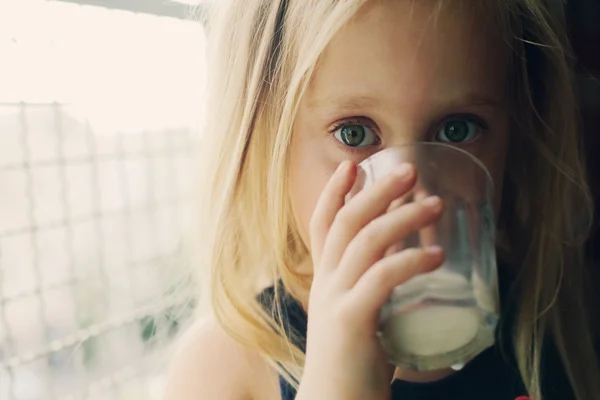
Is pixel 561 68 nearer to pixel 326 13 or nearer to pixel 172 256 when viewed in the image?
pixel 326 13

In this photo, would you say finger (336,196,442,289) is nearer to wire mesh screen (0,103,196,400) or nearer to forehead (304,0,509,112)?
forehead (304,0,509,112)

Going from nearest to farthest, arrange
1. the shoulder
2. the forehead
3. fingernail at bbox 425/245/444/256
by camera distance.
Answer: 1. fingernail at bbox 425/245/444/256
2. the forehead
3. the shoulder

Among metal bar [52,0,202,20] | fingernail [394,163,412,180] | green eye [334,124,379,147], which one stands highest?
metal bar [52,0,202,20]

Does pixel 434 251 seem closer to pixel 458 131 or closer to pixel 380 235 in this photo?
pixel 380 235

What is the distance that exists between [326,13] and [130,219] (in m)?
0.56

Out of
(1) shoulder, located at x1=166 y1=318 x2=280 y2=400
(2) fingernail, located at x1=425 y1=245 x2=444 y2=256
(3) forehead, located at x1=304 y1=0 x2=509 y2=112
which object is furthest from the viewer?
(1) shoulder, located at x1=166 y1=318 x2=280 y2=400

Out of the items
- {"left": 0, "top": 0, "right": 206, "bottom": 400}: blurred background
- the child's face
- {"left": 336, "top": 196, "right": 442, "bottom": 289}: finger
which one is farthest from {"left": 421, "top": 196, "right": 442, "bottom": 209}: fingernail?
{"left": 0, "top": 0, "right": 206, "bottom": 400}: blurred background

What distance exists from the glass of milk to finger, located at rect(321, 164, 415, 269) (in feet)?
0.06

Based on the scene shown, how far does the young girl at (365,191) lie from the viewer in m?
0.52

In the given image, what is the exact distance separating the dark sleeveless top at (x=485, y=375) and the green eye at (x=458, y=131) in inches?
11.0

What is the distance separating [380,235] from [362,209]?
1.0 inches

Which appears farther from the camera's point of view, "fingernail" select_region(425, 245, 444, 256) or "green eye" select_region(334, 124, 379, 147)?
"green eye" select_region(334, 124, 379, 147)

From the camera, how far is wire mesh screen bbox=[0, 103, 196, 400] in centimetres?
84

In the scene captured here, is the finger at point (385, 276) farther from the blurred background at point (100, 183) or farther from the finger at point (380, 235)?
the blurred background at point (100, 183)
